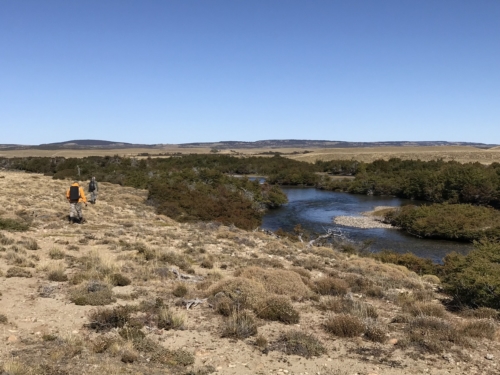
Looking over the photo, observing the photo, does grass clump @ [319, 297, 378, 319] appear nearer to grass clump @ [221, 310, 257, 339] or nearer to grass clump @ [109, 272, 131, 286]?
grass clump @ [221, 310, 257, 339]

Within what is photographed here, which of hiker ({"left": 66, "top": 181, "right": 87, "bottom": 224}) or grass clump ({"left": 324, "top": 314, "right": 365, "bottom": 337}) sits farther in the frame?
hiker ({"left": 66, "top": 181, "right": 87, "bottom": 224})

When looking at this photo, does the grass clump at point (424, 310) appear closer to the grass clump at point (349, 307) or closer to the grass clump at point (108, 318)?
the grass clump at point (349, 307)

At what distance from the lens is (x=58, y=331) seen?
24.7ft

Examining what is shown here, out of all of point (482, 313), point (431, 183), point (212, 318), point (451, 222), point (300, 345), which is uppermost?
point (300, 345)

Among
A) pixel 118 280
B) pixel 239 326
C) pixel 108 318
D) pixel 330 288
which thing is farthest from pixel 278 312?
pixel 118 280

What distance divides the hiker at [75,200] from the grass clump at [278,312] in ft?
42.8

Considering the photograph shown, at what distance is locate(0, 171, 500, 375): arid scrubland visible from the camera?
6602mm

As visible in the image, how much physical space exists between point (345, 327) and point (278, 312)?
138 cm

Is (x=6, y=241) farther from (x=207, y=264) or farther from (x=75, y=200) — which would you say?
(x=207, y=264)

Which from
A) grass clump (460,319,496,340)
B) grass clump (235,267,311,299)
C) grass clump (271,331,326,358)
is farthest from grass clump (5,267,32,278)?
grass clump (460,319,496,340)

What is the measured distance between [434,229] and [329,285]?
25.1 m

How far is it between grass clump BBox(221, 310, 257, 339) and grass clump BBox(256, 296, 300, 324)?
18.0 inches

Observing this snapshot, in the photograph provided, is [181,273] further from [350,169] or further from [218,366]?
[350,169]

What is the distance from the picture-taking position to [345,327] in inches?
313
